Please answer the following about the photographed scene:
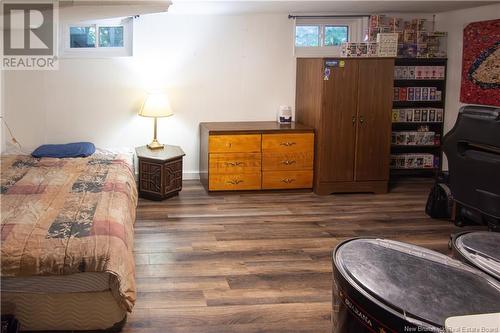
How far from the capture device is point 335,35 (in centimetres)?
653

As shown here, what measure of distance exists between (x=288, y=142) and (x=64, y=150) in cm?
235

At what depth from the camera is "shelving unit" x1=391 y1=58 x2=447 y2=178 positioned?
6.50 m

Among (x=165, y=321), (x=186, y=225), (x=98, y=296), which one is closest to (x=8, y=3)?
(x=98, y=296)

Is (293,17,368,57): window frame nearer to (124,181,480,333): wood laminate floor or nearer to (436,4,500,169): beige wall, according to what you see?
(436,4,500,169): beige wall

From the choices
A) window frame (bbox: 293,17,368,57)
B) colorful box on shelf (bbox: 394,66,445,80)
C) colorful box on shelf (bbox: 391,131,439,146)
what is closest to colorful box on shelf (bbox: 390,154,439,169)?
colorful box on shelf (bbox: 391,131,439,146)

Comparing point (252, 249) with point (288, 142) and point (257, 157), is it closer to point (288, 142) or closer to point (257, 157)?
point (257, 157)

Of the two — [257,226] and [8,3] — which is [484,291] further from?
[257,226]

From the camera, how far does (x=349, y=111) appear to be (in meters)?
5.75

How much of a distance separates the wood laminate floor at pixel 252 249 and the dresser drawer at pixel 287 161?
302mm

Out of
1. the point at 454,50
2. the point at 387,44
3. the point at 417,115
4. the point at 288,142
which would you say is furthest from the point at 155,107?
the point at 454,50

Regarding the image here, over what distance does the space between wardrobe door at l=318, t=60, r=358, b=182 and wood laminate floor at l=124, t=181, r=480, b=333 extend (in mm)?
322

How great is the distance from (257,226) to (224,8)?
2298 mm

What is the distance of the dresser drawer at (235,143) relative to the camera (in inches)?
224

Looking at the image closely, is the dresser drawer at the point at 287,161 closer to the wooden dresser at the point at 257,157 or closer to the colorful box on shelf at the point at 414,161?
the wooden dresser at the point at 257,157
